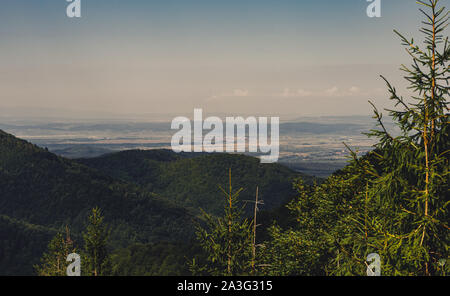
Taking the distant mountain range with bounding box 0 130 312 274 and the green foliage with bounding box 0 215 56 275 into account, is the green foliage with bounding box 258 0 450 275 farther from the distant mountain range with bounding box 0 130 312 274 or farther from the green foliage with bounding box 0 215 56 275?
the distant mountain range with bounding box 0 130 312 274

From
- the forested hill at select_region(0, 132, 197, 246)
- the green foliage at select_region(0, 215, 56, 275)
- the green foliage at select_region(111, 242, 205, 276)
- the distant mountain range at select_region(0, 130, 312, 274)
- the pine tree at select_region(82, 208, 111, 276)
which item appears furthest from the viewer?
the forested hill at select_region(0, 132, 197, 246)

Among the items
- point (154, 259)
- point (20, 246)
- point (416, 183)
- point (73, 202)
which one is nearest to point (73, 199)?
point (73, 202)

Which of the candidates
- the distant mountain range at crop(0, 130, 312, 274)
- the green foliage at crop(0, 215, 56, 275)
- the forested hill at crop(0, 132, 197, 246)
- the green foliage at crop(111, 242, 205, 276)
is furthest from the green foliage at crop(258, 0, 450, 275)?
the forested hill at crop(0, 132, 197, 246)

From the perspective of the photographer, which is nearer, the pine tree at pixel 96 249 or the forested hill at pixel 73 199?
the pine tree at pixel 96 249

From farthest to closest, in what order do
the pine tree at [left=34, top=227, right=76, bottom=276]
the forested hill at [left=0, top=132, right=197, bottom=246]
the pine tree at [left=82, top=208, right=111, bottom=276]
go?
the forested hill at [left=0, top=132, right=197, bottom=246], the pine tree at [left=34, top=227, right=76, bottom=276], the pine tree at [left=82, top=208, right=111, bottom=276]

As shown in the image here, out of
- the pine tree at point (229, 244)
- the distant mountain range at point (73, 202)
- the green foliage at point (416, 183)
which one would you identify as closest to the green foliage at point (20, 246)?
the distant mountain range at point (73, 202)

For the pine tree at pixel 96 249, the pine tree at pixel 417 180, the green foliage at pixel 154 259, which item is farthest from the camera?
the green foliage at pixel 154 259

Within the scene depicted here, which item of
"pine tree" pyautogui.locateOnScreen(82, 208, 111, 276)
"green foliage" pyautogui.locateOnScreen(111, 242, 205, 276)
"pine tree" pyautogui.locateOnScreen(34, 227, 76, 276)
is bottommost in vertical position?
"green foliage" pyautogui.locateOnScreen(111, 242, 205, 276)

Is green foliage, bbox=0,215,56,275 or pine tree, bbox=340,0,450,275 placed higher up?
pine tree, bbox=340,0,450,275

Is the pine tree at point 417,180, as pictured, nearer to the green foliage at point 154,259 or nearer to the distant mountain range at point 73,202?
the green foliage at point 154,259

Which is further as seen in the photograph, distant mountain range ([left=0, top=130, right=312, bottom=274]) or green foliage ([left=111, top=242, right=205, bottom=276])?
distant mountain range ([left=0, top=130, right=312, bottom=274])
